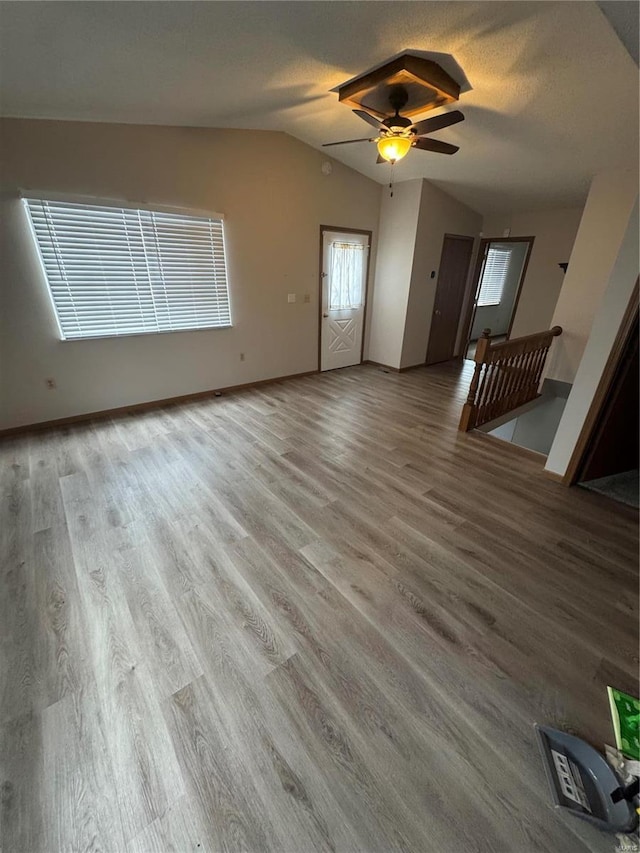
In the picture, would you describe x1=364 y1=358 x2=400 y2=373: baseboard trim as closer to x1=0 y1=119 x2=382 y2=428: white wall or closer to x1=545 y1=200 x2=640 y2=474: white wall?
x1=0 y1=119 x2=382 y2=428: white wall

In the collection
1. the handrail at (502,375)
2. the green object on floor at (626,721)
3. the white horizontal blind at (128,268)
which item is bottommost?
the green object on floor at (626,721)

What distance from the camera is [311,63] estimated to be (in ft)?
7.88

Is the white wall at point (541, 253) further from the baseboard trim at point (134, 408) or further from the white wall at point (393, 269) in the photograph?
the baseboard trim at point (134, 408)

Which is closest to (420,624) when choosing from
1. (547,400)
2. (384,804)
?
(384,804)

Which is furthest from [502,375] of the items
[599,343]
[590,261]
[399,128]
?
[399,128]

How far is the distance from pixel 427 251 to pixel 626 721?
18.2 ft

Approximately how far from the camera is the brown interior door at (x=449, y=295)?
5.70m

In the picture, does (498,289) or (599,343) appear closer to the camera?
(599,343)

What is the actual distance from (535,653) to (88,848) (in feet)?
5.79

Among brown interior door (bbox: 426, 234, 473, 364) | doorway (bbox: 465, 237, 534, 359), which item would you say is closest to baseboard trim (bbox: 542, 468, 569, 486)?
brown interior door (bbox: 426, 234, 473, 364)

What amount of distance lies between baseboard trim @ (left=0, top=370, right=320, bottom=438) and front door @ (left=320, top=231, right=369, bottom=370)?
932 millimetres

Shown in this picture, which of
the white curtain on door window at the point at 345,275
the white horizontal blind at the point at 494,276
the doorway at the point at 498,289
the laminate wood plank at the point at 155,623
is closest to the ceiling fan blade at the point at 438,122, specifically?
the white curtain on door window at the point at 345,275

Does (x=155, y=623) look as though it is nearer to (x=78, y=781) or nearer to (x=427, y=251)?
(x=78, y=781)

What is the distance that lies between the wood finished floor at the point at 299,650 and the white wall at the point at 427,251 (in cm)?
333
